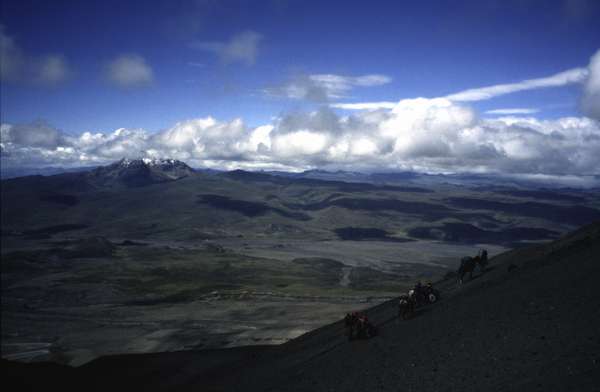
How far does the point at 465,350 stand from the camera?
2517cm

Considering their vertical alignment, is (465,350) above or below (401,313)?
above

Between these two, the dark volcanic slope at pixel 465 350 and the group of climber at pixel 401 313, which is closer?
the dark volcanic slope at pixel 465 350

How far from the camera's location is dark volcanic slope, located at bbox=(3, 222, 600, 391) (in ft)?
68.7

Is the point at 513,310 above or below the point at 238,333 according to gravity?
above

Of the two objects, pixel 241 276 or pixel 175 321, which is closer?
pixel 175 321

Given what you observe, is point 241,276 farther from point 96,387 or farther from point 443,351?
point 443,351

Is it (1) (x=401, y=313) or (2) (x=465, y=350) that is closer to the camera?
(2) (x=465, y=350)

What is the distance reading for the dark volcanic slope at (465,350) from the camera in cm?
2094

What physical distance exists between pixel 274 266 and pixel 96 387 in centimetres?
15484

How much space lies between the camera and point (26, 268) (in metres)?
169

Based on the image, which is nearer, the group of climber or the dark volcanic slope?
the dark volcanic slope

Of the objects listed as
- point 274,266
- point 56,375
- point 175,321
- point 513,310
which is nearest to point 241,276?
point 274,266

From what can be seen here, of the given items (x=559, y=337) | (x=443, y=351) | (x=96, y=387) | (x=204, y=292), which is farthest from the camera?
(x=204, y=292)

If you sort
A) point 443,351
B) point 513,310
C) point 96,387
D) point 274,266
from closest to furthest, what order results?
point 443,351
point 513,310
point 96,387
point 274,266
